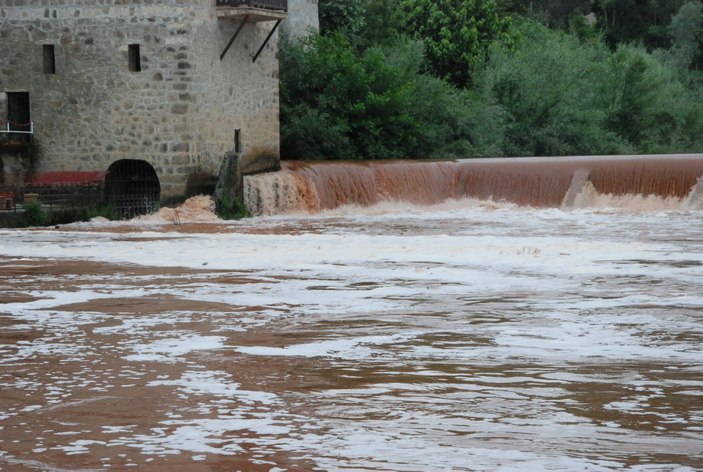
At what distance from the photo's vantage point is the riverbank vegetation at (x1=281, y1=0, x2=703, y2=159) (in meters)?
37.5

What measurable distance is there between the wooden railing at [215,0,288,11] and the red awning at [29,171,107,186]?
15.3ft

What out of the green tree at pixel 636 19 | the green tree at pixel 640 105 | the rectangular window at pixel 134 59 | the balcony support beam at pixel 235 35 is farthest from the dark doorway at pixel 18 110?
the green tree at pixel 636 19

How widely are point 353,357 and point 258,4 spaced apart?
20.1 m

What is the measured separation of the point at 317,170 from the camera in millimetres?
31734

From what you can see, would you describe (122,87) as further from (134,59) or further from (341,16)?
(341,16)

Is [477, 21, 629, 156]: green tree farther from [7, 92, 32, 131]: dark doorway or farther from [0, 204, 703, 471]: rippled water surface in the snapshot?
[0, 204, 703, 471]: rippled water surface

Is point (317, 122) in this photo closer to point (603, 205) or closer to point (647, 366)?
point (603, 205)

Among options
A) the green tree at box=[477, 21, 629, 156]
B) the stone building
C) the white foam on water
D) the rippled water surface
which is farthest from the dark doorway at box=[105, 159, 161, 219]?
the white foam on water

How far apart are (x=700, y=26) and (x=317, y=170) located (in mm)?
39755

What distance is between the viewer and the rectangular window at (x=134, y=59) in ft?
94.7

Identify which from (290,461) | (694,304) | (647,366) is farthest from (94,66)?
(290,461)

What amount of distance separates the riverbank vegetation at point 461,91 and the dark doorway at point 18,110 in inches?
342

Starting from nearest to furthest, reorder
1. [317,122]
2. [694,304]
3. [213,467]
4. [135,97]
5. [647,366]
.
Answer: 1. [213,467]
2. [647,366]
3. [694,304]
4. [135,97]
5. [317,122]

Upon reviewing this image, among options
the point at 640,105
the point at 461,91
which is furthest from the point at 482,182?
the point at 640,105
